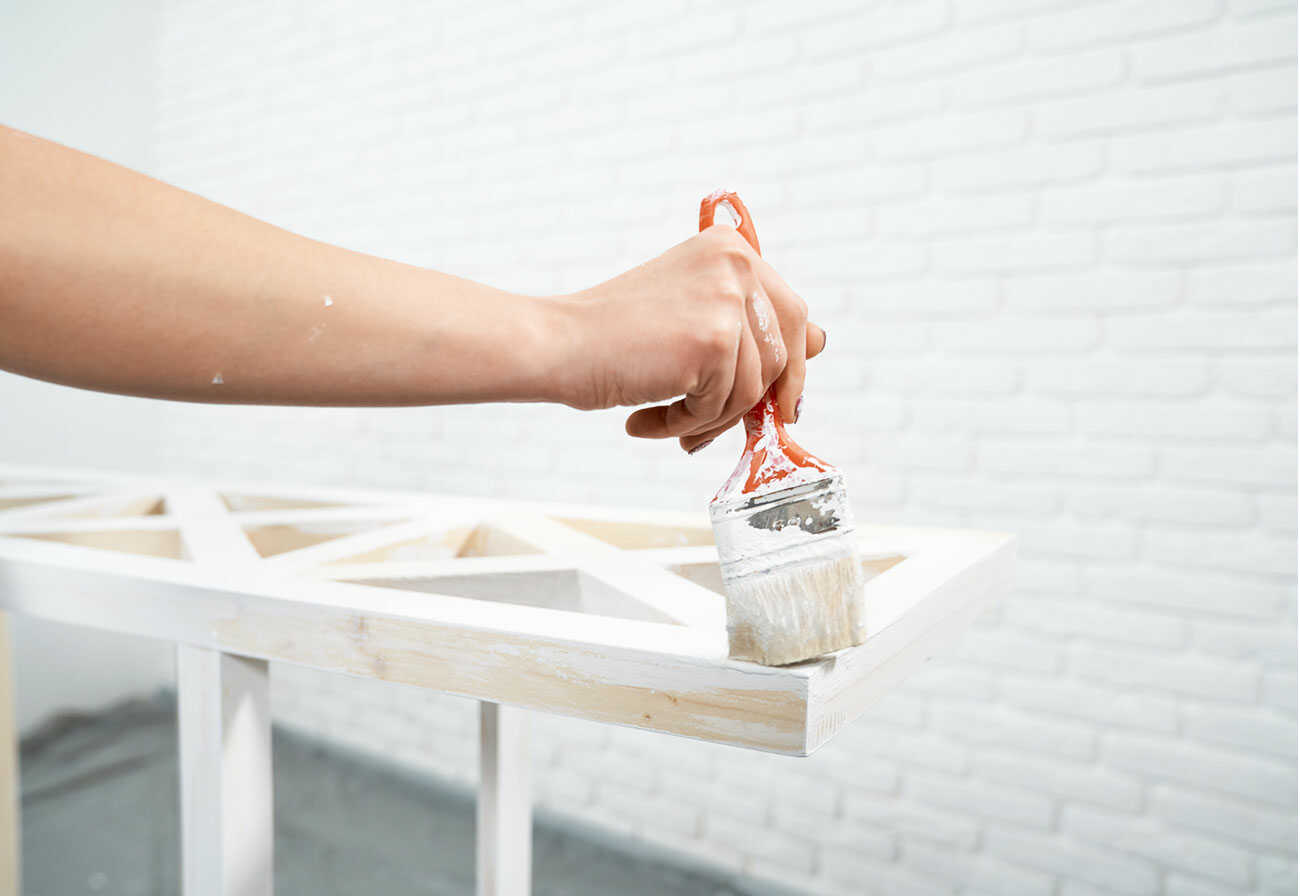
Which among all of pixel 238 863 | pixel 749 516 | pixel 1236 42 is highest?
pixel 1236 42

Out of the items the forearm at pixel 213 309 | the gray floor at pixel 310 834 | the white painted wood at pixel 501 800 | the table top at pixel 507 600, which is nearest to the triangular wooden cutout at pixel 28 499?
the table top at pixel 507 600

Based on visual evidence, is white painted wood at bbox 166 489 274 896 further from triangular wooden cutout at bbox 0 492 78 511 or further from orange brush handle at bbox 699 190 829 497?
triangular wooden cutout at bbox 0 492 78 511

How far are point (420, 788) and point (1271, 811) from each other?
1686 millimetres

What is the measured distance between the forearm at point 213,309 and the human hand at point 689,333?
0.03 m

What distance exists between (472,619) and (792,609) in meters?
0.19

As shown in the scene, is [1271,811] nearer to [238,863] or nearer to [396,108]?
[238,863]

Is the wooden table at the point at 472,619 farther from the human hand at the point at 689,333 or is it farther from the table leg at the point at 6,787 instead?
the table leg at the point at 6,787

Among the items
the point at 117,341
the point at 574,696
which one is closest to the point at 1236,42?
the point at 574,696

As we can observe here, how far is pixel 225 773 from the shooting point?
0.61 meters

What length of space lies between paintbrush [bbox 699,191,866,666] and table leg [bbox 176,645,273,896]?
0.38 m

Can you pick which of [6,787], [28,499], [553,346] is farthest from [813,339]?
[6,787]

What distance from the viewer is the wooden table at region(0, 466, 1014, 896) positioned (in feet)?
1.52

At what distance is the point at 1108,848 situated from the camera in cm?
139

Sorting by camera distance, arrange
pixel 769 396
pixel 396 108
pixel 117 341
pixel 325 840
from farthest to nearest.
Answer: pixel 396 108
pixel 325 840
pixel 769 396
pixel 117 341
